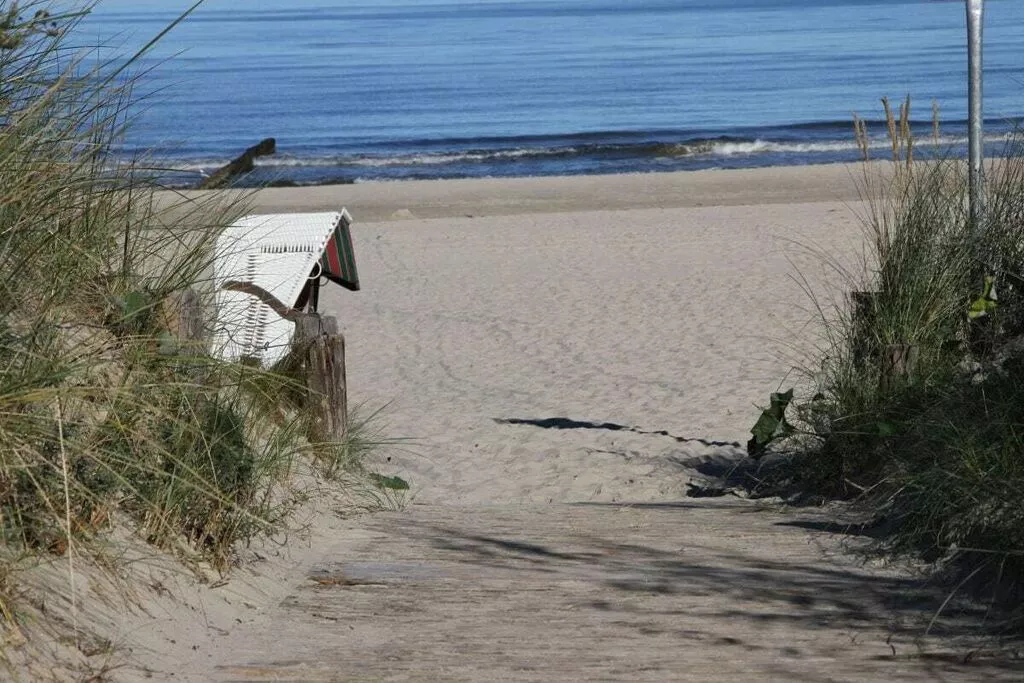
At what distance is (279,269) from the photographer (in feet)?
26.0

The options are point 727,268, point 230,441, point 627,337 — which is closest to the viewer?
point 230,441

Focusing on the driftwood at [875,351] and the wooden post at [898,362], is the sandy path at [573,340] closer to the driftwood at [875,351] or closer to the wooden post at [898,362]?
the driftwood at [875,351]

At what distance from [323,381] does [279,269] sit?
7.22 feet

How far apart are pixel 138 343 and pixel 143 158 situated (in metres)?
1.32

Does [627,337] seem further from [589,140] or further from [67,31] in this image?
[589,140]

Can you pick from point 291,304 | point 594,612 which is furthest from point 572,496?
point 594,612

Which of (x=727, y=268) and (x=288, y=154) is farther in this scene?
(x=288, y=154)

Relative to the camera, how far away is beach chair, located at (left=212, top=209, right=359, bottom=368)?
20.4 feet

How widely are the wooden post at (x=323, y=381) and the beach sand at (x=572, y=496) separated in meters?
0.56

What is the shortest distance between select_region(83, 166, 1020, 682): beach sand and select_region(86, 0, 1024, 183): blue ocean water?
2207 millimetres

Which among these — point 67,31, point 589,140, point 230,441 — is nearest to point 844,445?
point 230,441

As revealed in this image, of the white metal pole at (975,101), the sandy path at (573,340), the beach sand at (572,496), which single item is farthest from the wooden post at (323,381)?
the white metal pole at (975,101)

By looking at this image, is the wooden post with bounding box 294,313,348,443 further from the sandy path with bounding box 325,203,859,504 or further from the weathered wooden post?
the sandy path with bounding box 325,203,859,504

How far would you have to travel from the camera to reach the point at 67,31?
3977mm
